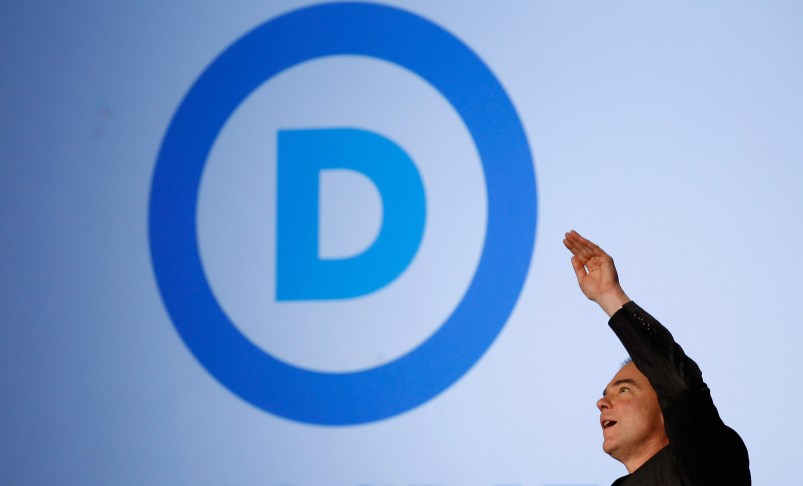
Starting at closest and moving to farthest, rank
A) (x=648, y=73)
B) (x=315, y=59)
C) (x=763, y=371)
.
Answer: (x=763, y=371) → (x=648, y=73) → (x=315, y=59)

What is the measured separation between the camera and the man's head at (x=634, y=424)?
178 cm

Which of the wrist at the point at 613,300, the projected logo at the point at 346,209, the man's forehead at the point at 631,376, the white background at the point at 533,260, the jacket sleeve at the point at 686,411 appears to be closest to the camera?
the jacket sleeve at the point at 686,411

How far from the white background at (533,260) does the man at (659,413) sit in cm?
81

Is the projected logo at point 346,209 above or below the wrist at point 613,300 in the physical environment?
above

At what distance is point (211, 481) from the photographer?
276cm

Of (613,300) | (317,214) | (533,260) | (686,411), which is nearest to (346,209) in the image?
(317,214)

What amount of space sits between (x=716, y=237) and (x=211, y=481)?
1.55 meters

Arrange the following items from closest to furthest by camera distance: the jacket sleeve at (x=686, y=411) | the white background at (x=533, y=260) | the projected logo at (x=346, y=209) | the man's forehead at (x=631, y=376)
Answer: the jacket sleeve at (x=686, y=411)
the man's forehead at (x=631, y=376)
the white background at (x=533, y=260)
the projected logo at (x=346, y=209)

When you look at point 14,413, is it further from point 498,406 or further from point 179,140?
point 498,406

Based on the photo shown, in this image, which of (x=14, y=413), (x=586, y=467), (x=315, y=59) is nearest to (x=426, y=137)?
(x=315, y=59)

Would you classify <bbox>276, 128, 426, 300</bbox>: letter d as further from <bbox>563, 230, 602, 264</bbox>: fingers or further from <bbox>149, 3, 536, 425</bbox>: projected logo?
<bbox>563, 230, 602, 264</bbox>: fingers

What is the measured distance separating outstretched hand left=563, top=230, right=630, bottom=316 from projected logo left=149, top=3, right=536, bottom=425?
2.92ft

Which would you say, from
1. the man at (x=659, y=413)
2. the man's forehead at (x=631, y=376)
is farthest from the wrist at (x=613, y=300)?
the man's forehead at (x=631, y=376)

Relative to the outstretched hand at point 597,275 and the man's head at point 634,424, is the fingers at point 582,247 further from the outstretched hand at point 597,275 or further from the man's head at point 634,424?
the man's head at point 634,424
